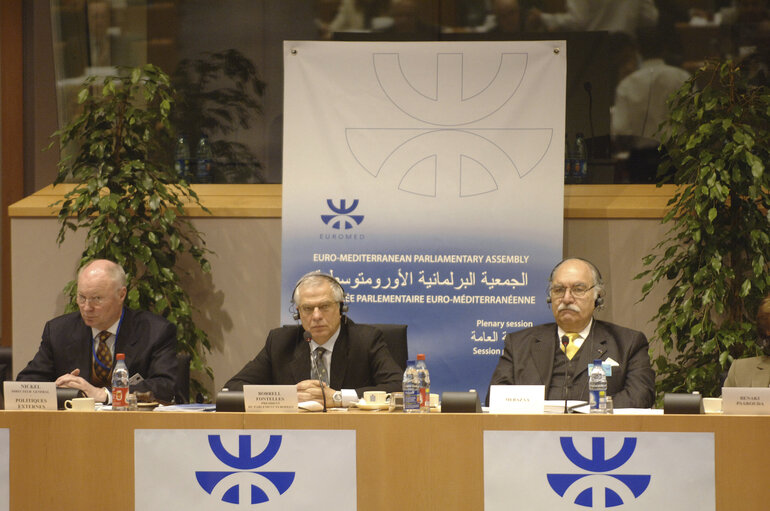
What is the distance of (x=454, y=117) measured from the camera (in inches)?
197

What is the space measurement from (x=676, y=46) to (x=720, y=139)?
1.17 meters

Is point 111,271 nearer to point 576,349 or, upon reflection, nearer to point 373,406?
point 373,406

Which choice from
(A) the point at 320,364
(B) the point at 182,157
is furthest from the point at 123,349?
(B) the point at 182,157

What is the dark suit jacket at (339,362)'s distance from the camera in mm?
3898

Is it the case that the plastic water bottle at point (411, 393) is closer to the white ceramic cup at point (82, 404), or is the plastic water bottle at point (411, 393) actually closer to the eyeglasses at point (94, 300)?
the white ceramic cup at point (82, 404)

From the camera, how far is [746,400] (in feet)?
9.29

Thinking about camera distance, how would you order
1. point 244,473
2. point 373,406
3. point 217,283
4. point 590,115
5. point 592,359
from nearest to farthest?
1. point 244,473
2. point 373,406
3. point 592,359
4. point 217,283
5. point 590,115

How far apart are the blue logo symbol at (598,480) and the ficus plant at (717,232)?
1.97 m

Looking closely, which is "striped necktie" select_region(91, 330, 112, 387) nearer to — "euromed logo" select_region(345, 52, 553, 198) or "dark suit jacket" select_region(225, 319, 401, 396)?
"dark suit jacket" select_region(225, 319, 401, 396)

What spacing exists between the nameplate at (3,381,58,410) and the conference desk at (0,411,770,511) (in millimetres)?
69

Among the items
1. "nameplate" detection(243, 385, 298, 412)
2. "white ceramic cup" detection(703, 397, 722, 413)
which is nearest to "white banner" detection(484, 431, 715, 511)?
"white ceramic cup" detection(703, 397, 722, 413)

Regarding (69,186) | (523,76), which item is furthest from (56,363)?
(523,76)

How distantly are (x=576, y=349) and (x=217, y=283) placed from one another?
2456mm

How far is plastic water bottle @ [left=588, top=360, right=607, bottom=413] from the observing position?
9.73 ft
